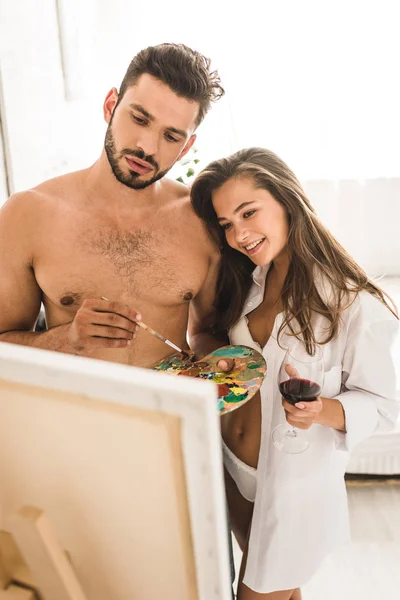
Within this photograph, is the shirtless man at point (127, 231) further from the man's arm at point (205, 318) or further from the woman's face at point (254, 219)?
the woman's face at point (254, 219)

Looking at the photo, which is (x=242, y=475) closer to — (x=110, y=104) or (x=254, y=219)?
(x=254, y=219)

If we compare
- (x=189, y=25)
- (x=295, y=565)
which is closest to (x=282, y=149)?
(x=189, y=25)

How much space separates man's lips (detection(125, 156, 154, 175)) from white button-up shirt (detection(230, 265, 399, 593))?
489 millimetres

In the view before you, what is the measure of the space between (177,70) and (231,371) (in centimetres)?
73

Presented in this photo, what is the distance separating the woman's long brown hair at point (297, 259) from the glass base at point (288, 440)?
199mm

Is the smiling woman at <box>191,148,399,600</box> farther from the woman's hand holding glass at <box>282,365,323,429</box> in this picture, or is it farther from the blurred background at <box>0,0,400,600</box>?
the blurred background at <box>0,0,400,600</box>

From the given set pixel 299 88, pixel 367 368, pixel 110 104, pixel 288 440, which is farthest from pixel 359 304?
pixel 299 88

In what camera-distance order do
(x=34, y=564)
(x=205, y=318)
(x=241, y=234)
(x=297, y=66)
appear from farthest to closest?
1. (x=297, y=66)
2. (x=205, y=318)
3. (x=241, y=234)
4. (x=34, y=564)

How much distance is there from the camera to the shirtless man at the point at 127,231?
1256mm

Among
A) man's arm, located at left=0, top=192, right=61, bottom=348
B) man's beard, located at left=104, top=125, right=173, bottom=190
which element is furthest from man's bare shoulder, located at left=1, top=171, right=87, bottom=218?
man's beard, located at left=104, top=125, right=173, bottom=190

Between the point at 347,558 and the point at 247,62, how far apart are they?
297 cm

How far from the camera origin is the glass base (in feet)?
3.85

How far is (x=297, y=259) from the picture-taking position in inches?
49.2

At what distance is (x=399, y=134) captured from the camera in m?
3.49
